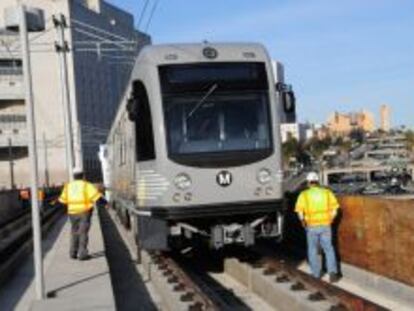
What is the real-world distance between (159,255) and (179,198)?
10.8 feet

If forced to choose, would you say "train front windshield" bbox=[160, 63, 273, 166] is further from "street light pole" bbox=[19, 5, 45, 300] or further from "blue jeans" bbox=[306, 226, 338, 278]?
"street light pole" bbox=[19, 5, 45, 300]

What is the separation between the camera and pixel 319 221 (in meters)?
15.2

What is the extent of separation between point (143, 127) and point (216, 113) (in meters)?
1.31

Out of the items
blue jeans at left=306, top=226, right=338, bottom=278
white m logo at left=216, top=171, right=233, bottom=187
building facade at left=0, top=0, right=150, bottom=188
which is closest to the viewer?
blue jeans at left=306, top=226, right=338, bottom=278

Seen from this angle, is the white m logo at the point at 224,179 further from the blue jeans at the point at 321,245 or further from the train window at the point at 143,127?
the blue jeans at the point at 321,245

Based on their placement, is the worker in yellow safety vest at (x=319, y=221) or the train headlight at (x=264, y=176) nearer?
the worker in yellow safety vest at (x=319, y=221)

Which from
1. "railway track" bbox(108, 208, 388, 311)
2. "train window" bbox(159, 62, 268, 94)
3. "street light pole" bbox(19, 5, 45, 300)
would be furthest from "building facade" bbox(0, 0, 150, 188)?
"street light pole" bbox(19, 5, 45, 300)

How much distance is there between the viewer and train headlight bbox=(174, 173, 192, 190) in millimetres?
15320

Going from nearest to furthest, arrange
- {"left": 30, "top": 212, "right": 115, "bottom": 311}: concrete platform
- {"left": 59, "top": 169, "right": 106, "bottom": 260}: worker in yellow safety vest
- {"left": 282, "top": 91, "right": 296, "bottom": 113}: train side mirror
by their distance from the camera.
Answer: {"left": 30, "top": 212, "right": 115, "bottom": 311}: concrete platform
{"left": 282, "top": 91, "right": 296, "bottom": 113}: train side mirror
{"left": 59, "top": 169, "right": 106, "bottom": 260}: worker in yellow safety vest

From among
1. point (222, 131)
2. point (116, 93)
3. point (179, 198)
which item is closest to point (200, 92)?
point (222, 131)

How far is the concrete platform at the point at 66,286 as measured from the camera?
11.4 metres

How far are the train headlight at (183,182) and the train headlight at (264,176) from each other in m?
1.16

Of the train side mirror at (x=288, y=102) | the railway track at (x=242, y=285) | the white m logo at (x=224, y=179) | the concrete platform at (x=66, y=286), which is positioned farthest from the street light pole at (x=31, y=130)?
the train side mirror at (x=288, y=102)

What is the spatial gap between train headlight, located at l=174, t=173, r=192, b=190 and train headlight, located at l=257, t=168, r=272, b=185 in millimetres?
1157
